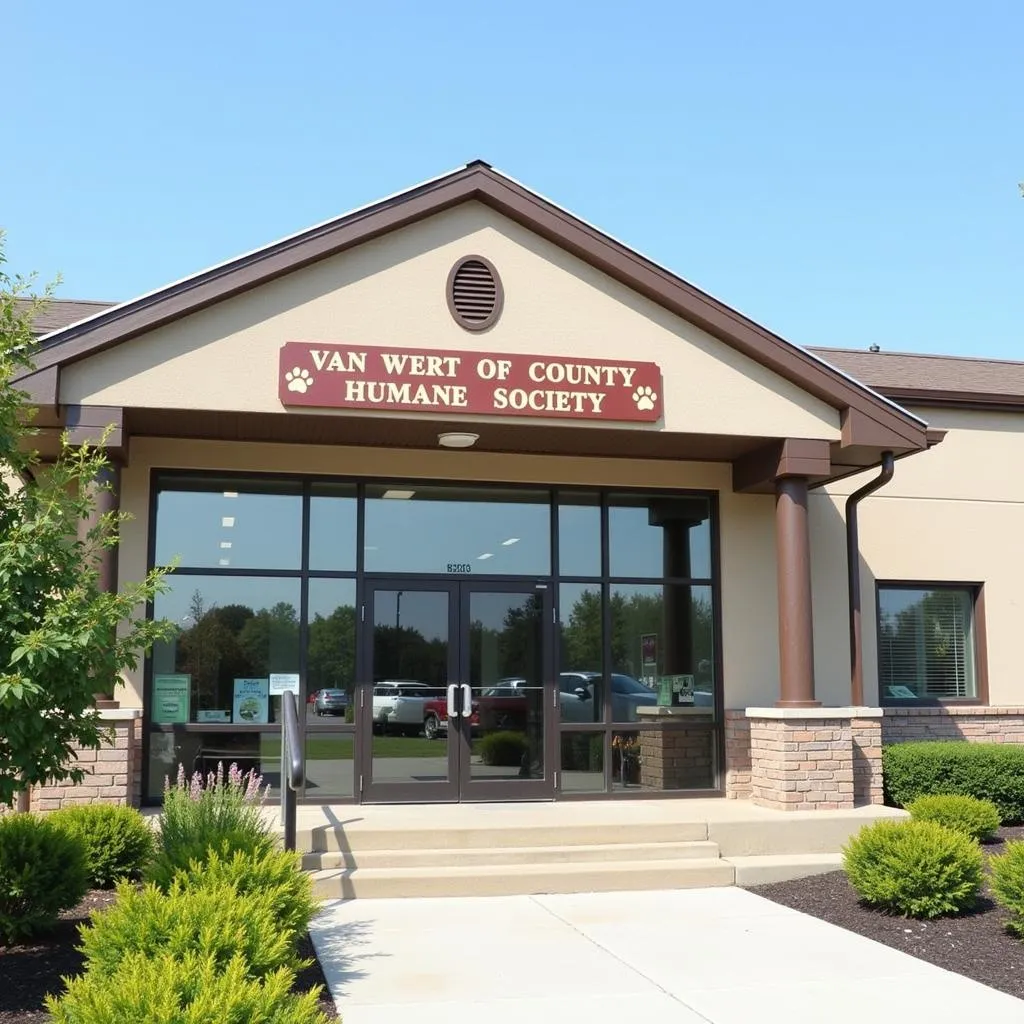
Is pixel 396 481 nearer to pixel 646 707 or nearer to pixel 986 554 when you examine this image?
pixel 646 707

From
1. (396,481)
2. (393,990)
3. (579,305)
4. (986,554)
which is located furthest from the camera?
(986,554)

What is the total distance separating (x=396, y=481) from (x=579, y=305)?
2.81m

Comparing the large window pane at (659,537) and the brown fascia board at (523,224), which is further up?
the brown fascia board at (523,224)

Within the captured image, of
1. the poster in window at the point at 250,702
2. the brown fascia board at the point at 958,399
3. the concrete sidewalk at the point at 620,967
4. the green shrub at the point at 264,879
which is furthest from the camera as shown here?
the brown fascia board at the point at 958,399

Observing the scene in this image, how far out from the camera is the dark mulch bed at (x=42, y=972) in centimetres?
655

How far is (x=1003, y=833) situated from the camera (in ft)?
41.5

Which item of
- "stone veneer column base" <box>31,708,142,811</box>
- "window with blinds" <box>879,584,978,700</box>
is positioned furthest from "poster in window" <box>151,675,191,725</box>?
"window with blinds" <box>879,584,978,700</box>

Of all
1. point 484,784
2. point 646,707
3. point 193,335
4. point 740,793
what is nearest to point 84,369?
point 193,335

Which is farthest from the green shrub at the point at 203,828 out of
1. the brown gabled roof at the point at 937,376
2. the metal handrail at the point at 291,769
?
the brown gabled roof at the point at 937,376

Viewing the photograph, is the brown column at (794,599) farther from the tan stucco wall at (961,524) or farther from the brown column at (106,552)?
the brown column at (106,552)

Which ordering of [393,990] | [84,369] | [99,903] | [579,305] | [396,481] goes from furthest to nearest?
[396,481], [579,305], [84,369], [99,903], [393,990]

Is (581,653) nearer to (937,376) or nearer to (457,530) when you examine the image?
(457,530)

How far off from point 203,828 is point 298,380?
183 inches

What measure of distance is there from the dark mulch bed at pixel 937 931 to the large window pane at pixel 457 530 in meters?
4.57
